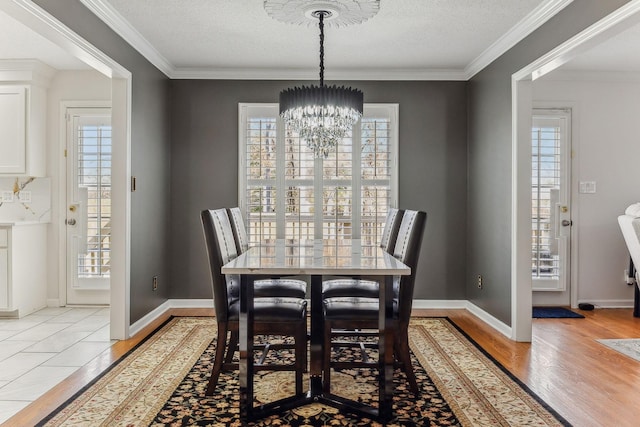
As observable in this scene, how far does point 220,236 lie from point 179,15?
1.84 m

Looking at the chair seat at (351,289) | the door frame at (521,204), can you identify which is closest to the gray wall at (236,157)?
the door frame at (521,204)

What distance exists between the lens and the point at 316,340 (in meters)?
2.57

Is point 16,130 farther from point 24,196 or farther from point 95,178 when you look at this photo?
point 95,178

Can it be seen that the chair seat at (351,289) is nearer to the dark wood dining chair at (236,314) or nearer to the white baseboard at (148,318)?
the dark wood dining chair at (236,314)

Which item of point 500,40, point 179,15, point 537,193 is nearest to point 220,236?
point 179,15

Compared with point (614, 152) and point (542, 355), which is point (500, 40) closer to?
point (614, 152)

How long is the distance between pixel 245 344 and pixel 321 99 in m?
1.58

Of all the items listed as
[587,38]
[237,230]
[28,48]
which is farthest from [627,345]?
[28,48]

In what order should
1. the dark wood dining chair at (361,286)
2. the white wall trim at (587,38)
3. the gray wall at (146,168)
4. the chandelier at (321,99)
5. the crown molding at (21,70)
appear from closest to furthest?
the white wall trim at (587,38), the chandelier at (321,99), the dark wood dining chair at (361,286), the gray wall at (146,168), the crown molding at (21,70)

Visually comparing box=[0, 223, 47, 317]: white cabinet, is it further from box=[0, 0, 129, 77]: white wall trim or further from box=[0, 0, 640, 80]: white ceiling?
box=[0, 0, 129, 77]: white wall trim

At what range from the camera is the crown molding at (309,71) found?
346 cm

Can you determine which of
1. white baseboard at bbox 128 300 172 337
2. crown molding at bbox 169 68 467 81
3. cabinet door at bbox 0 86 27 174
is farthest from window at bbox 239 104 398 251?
cabinet door at bbox 0 86 27 174

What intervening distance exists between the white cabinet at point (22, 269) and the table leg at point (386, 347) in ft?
12.2

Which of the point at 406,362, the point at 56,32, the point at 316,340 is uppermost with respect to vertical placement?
the point at 56,32
